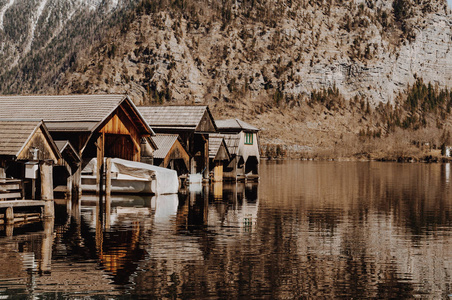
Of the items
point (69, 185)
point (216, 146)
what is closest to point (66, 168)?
point (69, 185)

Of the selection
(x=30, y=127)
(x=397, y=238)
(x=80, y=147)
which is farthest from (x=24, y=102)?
(x=397, y=238)

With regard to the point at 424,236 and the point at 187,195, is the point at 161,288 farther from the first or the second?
the point at 187,195

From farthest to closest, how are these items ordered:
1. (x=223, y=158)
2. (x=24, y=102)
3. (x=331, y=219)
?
(x=223, y=158), (x=24, y=102), (x=331, y=219)

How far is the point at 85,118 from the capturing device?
4541 cm

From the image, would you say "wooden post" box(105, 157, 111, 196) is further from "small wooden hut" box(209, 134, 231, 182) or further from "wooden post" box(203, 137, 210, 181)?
"small wooden hut" box(209, 134, 231, 182)

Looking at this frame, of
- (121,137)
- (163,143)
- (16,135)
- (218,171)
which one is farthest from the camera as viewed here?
(218,171)

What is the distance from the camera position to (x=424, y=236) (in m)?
31.5

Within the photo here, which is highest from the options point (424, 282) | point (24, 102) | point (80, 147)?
point (24, 102)

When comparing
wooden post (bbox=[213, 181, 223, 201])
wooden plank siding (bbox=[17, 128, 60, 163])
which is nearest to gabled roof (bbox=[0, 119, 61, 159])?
wooden plank siding (bbox=[17, 128, 60, 163])

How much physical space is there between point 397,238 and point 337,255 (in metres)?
6.35

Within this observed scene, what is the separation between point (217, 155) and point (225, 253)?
137ft

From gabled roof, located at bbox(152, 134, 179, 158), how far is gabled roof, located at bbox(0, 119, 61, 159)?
20767 millimetres

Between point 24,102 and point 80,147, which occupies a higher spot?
point 24,102

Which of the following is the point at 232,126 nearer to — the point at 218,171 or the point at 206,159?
the point at 218,171
